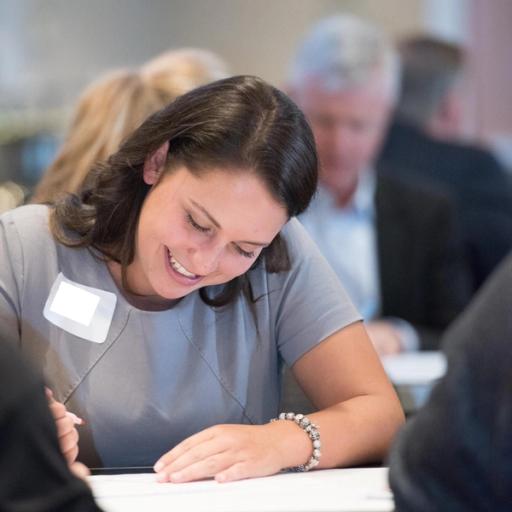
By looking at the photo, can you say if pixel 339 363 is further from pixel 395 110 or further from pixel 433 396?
pixel 395 110

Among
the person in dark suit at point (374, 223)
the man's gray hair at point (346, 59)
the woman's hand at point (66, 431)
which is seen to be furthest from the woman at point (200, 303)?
the man's gray hair at point (346, 59)

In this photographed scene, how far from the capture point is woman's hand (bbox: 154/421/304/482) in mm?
1911

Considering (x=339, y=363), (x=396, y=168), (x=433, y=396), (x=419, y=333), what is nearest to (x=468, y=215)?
(x=396, y=168)

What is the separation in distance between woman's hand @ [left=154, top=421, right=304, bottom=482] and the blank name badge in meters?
0.34

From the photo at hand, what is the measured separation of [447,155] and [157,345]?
321 cm

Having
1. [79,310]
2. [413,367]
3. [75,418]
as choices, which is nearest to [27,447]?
[75,418]

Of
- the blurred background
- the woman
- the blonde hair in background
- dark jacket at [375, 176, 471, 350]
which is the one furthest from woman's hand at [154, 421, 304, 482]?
the blurred background

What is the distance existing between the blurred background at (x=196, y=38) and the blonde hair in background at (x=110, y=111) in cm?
350

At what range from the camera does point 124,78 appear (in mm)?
3289

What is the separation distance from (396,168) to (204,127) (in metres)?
3.25

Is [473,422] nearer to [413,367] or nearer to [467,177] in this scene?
[413,367]

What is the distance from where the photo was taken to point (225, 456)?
1938 mm

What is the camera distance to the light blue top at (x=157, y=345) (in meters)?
2.17

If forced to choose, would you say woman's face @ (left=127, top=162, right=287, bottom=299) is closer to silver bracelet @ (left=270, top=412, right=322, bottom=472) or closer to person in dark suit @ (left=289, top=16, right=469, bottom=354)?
silver bracelet @ (left=270, top=412, right=322, bottom=472)
